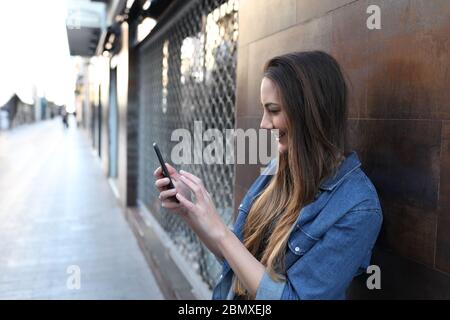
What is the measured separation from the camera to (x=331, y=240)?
1206 millimetres

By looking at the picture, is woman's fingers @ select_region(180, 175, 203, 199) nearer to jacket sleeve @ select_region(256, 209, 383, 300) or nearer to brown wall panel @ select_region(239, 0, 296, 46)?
jacket sleeve @ select_region(256, 209, 383, 300)

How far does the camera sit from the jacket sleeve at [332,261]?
47.2 inches

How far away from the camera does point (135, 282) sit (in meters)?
4.34

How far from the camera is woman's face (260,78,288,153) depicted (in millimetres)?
1366

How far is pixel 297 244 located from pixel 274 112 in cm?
40

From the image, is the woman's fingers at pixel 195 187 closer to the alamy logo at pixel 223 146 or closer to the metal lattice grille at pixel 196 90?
the alamy logo at pixel 223 146

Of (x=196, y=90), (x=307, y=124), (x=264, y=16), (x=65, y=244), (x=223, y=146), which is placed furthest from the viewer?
(x=65, y=244)

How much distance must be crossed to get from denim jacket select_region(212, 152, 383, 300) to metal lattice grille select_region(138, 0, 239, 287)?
192cm

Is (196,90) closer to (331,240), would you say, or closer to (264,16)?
(264,16)

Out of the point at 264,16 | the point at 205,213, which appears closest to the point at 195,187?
the point at 205,213

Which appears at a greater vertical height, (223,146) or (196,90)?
(196,90)

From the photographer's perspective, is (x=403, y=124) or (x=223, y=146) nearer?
(x=403, y=124)

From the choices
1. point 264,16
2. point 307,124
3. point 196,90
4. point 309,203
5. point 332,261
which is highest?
point 264,16

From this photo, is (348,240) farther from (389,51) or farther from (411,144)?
(389,51)
